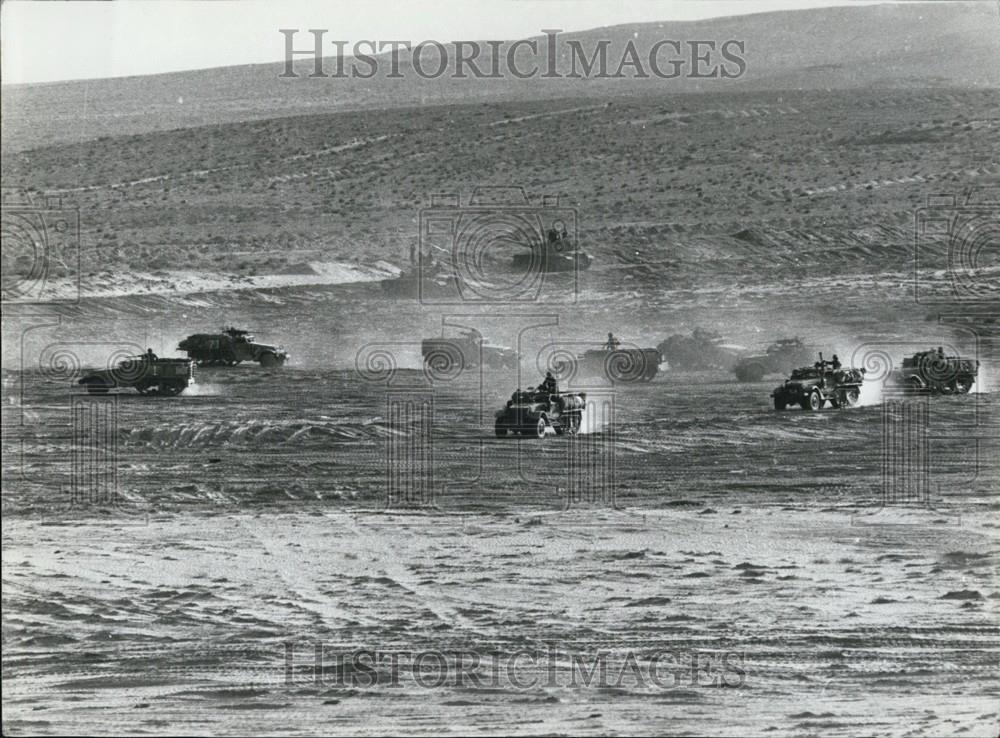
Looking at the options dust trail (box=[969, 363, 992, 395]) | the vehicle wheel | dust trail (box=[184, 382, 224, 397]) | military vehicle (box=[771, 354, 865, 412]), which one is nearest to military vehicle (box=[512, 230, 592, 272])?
military vehicle (box=[771, 354, 865, 412])

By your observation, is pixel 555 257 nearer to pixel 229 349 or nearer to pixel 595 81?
pixel 595 81

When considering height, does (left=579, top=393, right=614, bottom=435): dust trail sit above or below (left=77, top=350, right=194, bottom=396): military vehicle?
below

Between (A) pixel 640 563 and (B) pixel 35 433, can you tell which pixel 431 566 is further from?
(B) pixel 35 433

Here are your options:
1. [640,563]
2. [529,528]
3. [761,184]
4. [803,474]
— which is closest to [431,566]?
[529,528]

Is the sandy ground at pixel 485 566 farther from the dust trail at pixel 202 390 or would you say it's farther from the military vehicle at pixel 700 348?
the military vehicle at pixel 700 348

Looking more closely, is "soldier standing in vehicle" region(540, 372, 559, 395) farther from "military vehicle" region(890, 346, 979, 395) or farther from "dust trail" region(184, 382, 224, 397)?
"military vehicle" region(890, 346, 979, 395)

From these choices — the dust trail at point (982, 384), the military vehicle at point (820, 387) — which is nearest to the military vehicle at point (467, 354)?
the military vehicle at point (820, 387)

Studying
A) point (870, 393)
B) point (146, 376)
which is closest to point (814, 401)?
point (870, 393)

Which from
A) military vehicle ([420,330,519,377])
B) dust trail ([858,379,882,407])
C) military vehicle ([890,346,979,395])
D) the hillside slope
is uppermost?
the hillside slope
